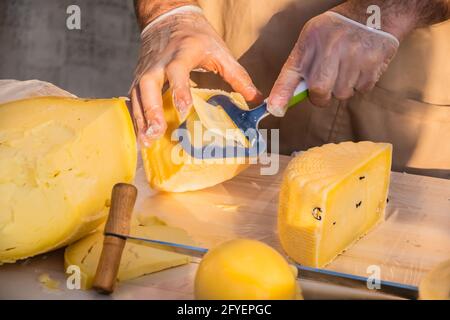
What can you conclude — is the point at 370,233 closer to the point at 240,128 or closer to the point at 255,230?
the point at 255,230

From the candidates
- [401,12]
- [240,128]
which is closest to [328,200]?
[240,128]

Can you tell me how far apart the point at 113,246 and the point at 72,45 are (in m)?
2.63

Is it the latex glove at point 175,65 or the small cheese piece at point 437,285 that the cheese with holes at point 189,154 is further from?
the small cheese piece at point 437,285

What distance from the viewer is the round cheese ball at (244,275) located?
71 cm

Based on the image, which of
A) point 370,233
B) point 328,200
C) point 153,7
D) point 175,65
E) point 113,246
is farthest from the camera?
point 153,7

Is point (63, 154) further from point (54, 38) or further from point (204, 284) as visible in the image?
point (54, 38)

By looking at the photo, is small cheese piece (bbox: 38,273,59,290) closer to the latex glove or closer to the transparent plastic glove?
the latex glove

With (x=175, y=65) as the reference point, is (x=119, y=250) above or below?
below

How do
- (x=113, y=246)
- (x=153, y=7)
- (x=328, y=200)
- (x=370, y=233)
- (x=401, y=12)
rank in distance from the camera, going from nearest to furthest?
(x=113, y=246) → (x=328, y=200) → (x=370, y=233) → (x=401, y=12) → (x=153, y=7)

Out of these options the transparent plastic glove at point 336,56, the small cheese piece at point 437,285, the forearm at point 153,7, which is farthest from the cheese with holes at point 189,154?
the small cheese piece at point 437,285

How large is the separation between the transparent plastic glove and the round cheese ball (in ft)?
1.90

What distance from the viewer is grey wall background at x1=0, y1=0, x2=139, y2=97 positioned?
10.5 feet

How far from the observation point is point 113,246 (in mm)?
843

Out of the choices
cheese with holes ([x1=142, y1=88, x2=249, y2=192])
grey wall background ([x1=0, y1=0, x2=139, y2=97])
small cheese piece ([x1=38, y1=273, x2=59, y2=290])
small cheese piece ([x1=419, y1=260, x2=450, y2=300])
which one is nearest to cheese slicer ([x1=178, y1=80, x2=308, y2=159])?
cheese with holes ([x1=142, y1=88, x2=249, y2=192])
